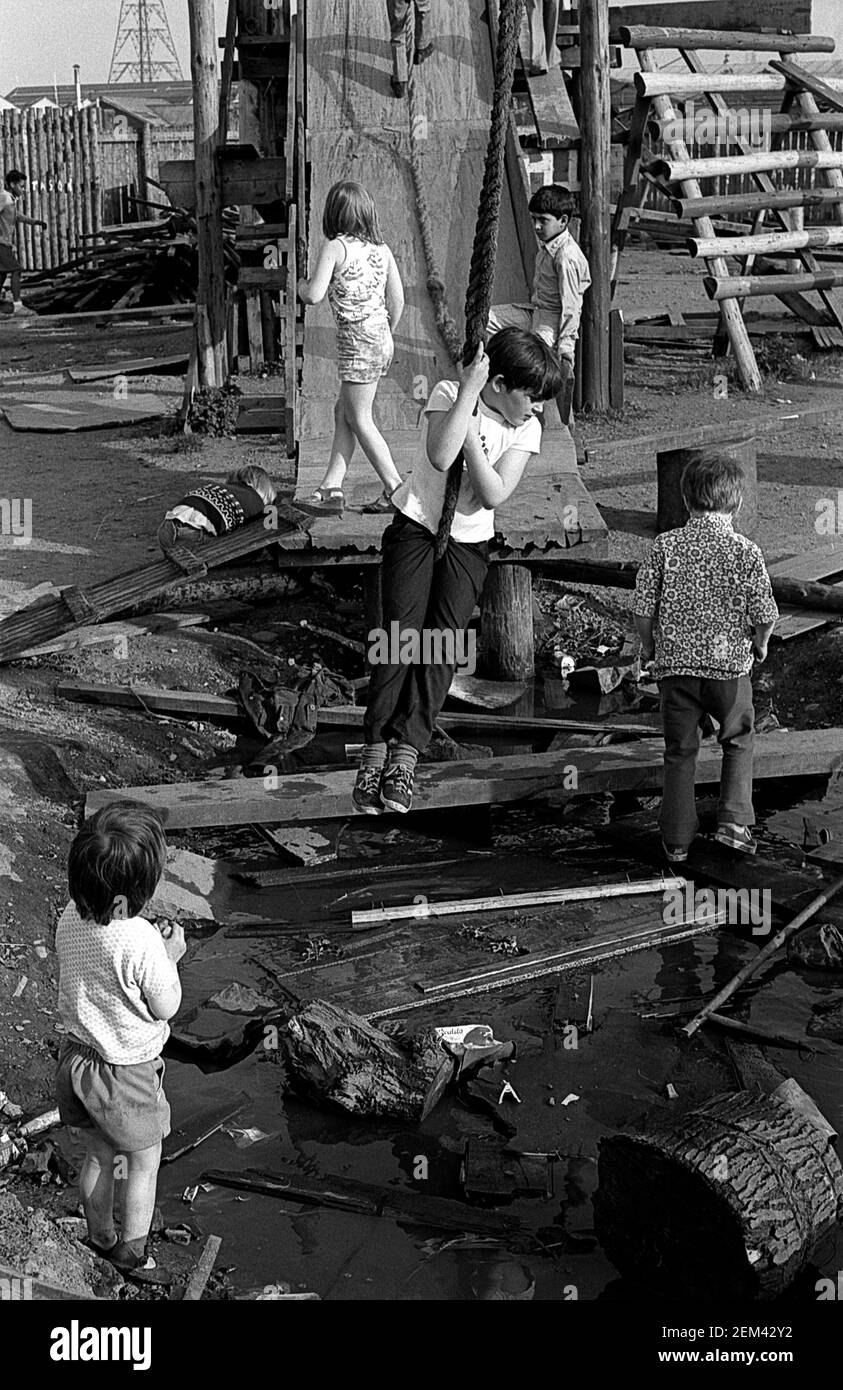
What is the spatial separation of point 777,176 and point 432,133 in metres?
18.9

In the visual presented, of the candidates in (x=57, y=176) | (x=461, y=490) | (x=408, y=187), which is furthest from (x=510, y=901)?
(x=57, y=176)

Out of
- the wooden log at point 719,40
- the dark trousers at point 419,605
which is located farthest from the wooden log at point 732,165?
the dark trousers at point 419,605

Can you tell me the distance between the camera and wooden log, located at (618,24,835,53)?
557 inches

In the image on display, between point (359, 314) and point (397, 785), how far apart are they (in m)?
3.64

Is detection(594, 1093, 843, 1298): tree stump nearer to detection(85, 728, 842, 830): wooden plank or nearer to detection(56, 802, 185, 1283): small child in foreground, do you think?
detection(56, 802, 185, 1283): small child in foreground

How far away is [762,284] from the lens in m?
14.3

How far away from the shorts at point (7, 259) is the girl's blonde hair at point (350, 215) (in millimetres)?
15770

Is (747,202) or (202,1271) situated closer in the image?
(202,1271)

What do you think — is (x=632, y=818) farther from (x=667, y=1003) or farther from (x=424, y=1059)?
(x=424, y=1059)

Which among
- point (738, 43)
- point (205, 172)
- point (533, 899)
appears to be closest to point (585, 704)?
point (533, 899)

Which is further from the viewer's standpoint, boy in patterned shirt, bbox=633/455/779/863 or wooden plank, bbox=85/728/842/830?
wooden plank, bbox=85/728/842/830

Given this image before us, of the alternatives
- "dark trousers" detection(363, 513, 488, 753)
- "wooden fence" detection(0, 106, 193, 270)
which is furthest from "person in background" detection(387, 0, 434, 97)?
"wooden fence" detection(0, 106, 193, 270)

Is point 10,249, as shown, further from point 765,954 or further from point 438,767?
point 765,954

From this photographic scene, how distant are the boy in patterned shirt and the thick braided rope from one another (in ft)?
5.68
